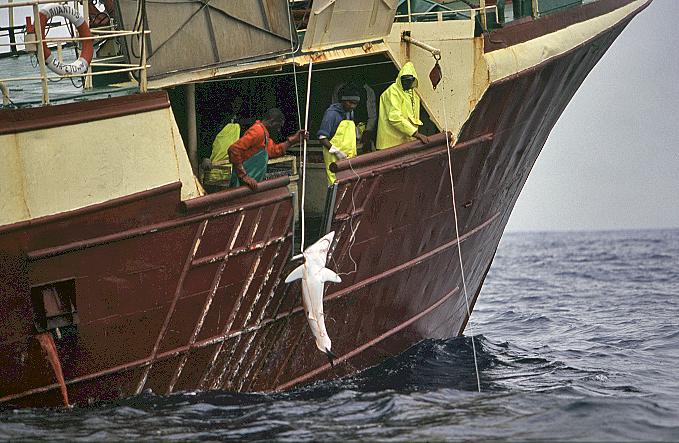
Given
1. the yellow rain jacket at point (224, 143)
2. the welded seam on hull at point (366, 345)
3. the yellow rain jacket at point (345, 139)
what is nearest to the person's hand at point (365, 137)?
the yellow rain jacket at point (345, 139)

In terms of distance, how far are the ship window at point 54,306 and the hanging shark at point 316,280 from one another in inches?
73.5

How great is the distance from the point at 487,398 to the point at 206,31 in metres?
4.40

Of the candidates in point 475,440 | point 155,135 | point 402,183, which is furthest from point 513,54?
point 475,440

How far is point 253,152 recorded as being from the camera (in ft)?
34.1

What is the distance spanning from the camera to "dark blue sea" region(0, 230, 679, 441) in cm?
867

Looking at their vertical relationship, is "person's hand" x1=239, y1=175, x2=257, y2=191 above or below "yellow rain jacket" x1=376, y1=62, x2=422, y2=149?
below

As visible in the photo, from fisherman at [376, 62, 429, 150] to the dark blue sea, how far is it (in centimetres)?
252

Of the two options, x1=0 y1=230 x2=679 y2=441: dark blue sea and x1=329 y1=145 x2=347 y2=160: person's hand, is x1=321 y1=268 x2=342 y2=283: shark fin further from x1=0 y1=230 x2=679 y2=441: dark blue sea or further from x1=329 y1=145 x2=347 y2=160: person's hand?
x1=329 y1=145 x2=347 y2=160: person's hand

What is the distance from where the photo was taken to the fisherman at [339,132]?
37.0ft

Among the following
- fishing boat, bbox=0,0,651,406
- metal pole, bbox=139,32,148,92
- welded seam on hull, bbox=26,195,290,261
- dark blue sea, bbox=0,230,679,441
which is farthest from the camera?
metal pole, bbox=139,32,148,92

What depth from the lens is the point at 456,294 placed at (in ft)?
46.6

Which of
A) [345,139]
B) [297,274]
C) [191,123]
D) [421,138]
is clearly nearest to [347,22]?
[345,139]

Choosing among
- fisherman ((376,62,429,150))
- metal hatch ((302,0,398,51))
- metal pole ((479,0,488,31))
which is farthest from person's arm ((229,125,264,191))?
metal pole ((479,0,488,31))

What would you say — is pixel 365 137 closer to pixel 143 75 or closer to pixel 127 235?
pixel 143 75
